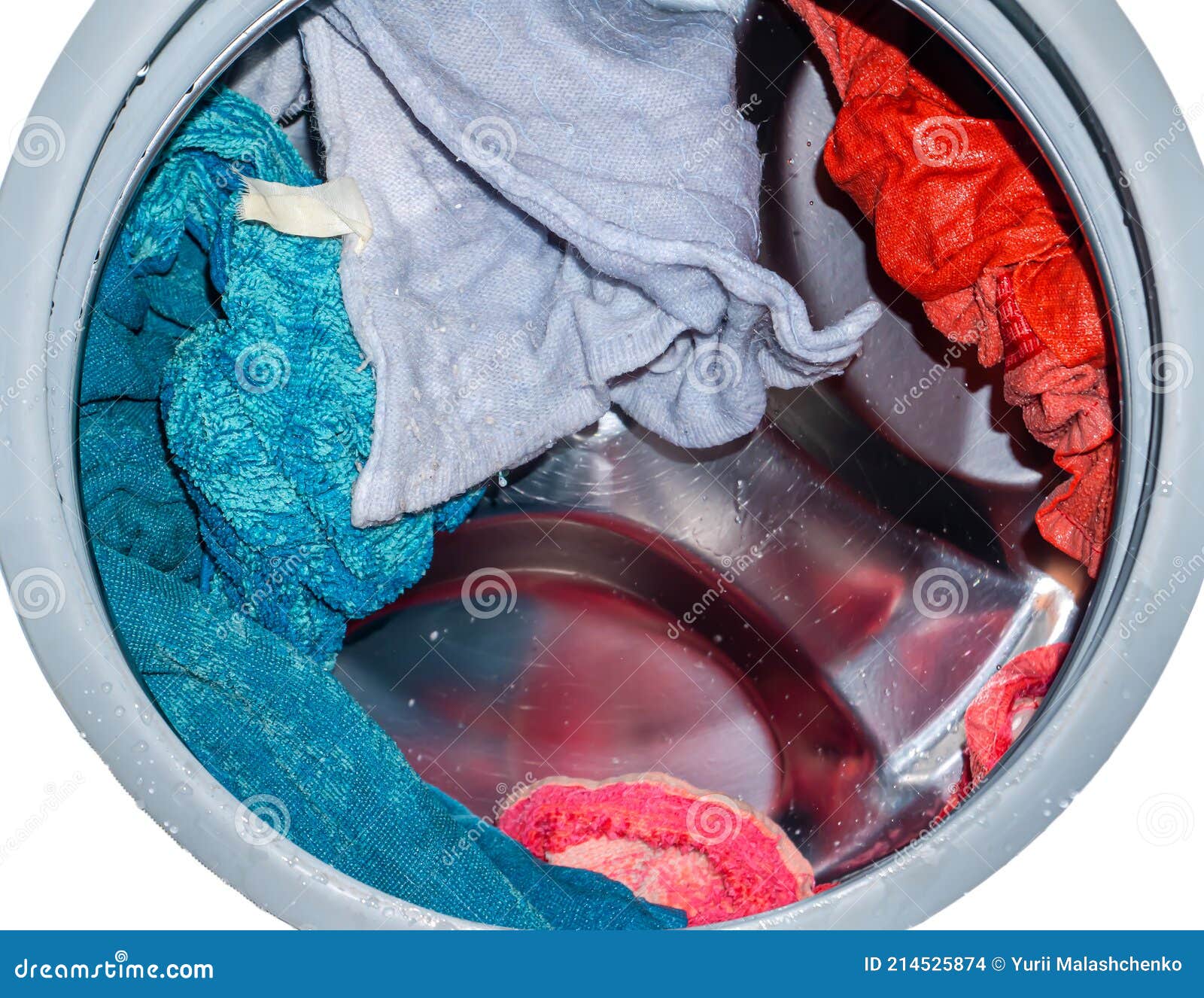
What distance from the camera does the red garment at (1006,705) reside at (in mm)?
769

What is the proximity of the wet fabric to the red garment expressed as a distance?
0.82 feet

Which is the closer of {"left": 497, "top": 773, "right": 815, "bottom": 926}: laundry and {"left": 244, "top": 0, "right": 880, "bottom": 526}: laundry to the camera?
{"left": 244, "top": 0, "right": 880, "bottom": 526}: laundry

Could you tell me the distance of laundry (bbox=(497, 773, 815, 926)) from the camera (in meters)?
0.88

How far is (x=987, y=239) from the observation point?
0.73 metres

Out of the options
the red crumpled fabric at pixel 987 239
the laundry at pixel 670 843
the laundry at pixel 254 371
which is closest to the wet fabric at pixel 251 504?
the laundry at pixel 254 371

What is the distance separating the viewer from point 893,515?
0.95m

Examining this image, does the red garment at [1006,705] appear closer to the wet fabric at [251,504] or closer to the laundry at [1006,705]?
the laundry at [1006,705]

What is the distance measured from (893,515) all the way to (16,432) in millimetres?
678

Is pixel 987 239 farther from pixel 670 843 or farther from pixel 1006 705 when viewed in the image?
pixel 670 843

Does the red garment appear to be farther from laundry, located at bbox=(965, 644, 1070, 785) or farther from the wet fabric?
the wet fabric

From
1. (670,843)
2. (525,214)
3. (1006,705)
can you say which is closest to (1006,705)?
(1006,705)

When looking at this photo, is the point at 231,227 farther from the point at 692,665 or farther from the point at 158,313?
the point at 692,665

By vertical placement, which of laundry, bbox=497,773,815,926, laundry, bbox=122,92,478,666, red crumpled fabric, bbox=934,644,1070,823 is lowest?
laundry, bbox=497,773,815,926

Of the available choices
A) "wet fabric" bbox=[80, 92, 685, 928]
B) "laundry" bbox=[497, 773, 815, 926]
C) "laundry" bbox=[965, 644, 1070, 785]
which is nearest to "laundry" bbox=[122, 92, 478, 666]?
"wet fabric" bbox=[80, 92, 685, 928]
